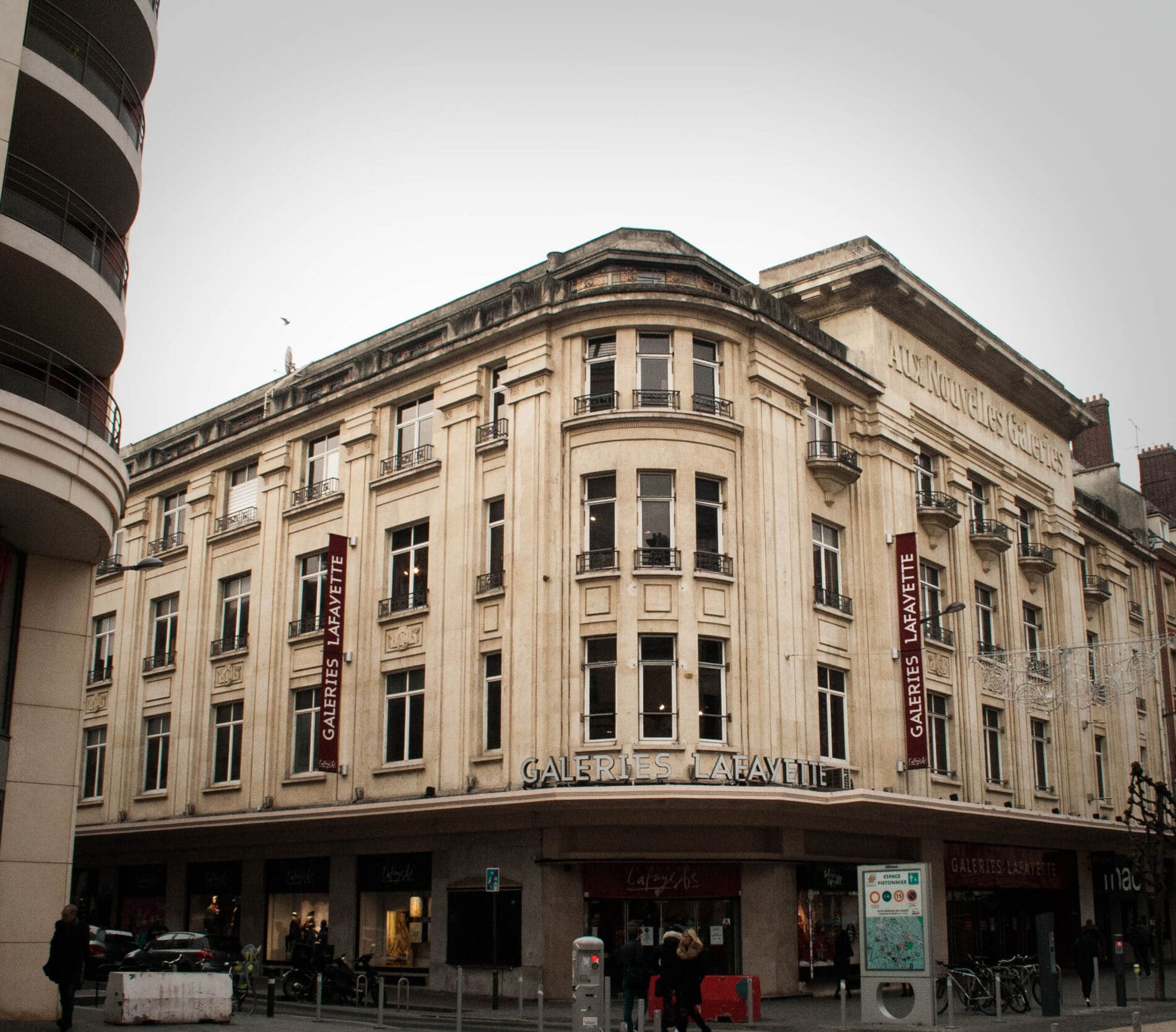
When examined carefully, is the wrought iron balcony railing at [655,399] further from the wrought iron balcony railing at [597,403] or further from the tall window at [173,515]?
the tall window at [173,515]

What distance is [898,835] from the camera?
98.9ft

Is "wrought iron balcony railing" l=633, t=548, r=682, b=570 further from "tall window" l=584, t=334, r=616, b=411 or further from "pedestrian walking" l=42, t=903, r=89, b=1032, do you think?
"pedestrian walking" l=42, t=903, r=89, b=1032

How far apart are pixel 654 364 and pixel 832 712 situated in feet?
28.5

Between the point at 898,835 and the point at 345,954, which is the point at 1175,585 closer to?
the point at 898,835

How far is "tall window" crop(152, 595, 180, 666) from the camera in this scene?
37.2m

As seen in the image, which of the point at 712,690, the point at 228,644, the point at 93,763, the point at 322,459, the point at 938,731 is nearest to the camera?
the point at 712,690

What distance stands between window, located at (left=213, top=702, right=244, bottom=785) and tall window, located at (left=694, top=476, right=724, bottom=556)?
545 inches

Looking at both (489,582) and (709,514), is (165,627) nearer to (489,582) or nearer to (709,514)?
(489,582)

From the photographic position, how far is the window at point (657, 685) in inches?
1029

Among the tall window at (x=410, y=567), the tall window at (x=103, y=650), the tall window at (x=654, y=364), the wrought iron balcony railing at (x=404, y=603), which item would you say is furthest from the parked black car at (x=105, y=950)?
the tall window at (x=654, y=364)

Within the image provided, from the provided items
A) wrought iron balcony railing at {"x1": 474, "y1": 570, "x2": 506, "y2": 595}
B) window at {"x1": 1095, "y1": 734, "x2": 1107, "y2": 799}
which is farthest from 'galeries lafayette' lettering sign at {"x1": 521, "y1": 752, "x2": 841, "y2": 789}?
window at {"x1": 1095, "y1": 734, "x2": 1107, "y2": 799}

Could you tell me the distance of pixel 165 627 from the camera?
37812 mm

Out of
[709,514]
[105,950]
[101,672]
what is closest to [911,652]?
[709,514]

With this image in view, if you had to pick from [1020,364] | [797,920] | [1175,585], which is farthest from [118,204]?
[1175,585]
